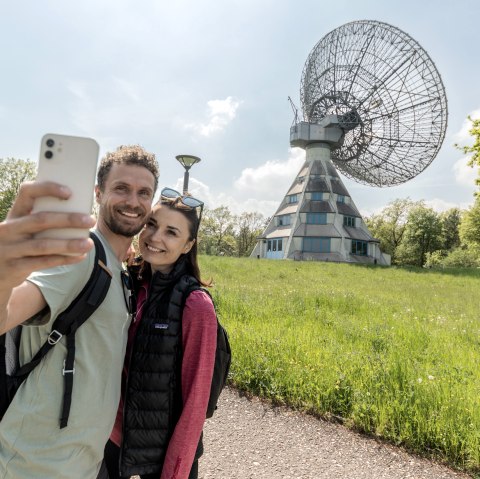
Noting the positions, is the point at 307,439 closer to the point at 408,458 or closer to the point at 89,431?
the point at 408,458

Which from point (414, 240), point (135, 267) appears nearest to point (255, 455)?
point (135, 267)

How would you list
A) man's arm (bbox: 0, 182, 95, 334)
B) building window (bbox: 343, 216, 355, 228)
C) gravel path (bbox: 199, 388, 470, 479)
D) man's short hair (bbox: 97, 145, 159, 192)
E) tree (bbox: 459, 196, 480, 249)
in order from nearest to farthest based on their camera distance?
man's arm (bbox: 0, 182, 95, 334), man's short hair (bbox: 97, 145, 159, 192), gravel path (bbox: 199, 388, 470, 479), building window (bbox: 343, 216, 355, 228), tree (bbox: 459, 196, 480, 249)

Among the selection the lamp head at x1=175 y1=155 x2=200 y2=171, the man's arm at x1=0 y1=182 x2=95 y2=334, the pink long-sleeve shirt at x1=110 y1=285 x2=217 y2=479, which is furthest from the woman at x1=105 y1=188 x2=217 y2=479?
the lamp head at x1=175 y1=155 x2=200 y2=171

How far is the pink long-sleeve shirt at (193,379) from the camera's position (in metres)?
2.13

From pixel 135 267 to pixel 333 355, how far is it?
13.9 ft

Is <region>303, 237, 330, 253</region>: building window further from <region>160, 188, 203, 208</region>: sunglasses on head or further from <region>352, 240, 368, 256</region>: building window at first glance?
<region>160, 188, 203, 208</region>: sunglasses on head

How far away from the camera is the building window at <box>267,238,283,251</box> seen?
151 ft

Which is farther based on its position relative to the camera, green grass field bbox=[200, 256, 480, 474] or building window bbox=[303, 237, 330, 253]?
building window bbox=[303, 237, 330, 253]

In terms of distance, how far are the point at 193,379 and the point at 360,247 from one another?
45.4 m

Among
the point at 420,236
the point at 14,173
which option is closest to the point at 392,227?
the point at 420,236

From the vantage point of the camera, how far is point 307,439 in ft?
13.6

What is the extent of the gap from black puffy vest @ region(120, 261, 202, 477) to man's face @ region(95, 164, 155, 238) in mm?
564

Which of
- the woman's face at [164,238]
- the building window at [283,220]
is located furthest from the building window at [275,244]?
the woman's face at [164,238]

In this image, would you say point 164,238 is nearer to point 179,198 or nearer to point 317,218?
point 179,198
